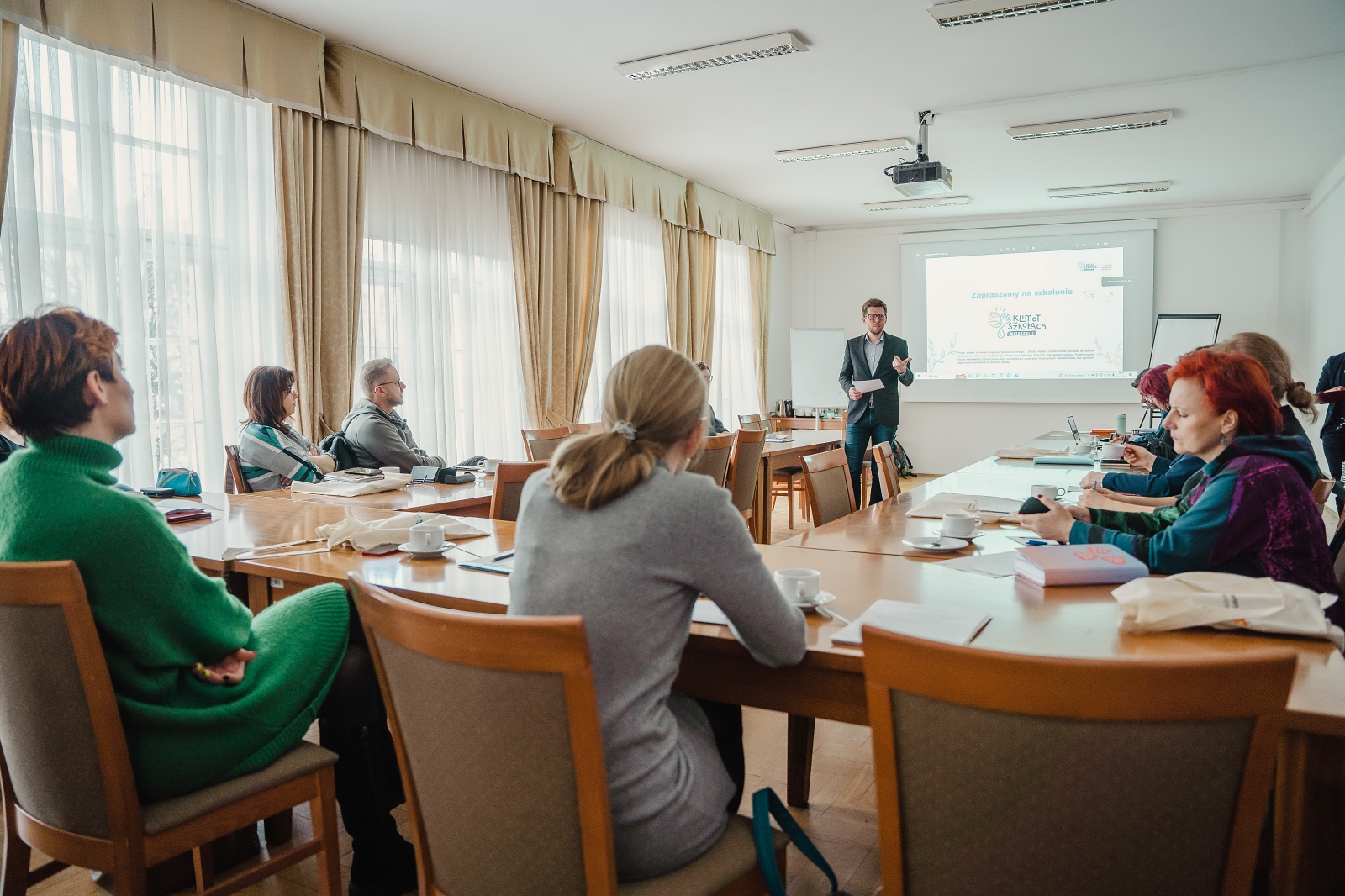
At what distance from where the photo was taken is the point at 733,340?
9.02 metres

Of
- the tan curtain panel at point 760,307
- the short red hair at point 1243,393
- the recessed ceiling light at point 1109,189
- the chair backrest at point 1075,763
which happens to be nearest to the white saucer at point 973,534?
the short red hair at point 1243,393

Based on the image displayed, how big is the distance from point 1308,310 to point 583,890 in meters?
9.72

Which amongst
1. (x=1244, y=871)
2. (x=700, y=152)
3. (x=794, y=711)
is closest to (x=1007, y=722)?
(x=1244, y=871)

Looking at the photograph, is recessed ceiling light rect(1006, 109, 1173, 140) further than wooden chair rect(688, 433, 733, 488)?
Yes

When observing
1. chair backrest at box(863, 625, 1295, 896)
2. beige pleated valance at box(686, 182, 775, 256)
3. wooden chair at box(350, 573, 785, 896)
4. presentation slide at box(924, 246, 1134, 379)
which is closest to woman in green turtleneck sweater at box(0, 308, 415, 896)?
wooden chair at box(350, 573, 785, 896)

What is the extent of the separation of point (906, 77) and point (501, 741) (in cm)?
504

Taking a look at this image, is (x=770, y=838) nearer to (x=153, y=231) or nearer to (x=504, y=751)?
(x=504, y=751)

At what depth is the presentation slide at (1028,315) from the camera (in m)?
9.10

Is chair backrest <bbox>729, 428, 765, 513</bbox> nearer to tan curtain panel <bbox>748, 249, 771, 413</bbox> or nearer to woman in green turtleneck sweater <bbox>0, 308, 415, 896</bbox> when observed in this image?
woman in green turtleneck sweater <bbox>0, 308, 415, 896</bbox>

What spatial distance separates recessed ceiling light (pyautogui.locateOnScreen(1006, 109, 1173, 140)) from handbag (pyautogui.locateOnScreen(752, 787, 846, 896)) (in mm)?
6010

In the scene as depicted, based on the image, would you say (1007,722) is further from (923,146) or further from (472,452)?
(923,146)

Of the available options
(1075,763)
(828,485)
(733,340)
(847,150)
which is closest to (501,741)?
(1075,763)

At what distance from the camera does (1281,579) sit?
159 centimetres

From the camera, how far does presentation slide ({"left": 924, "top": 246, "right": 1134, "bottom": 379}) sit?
9102 mm
